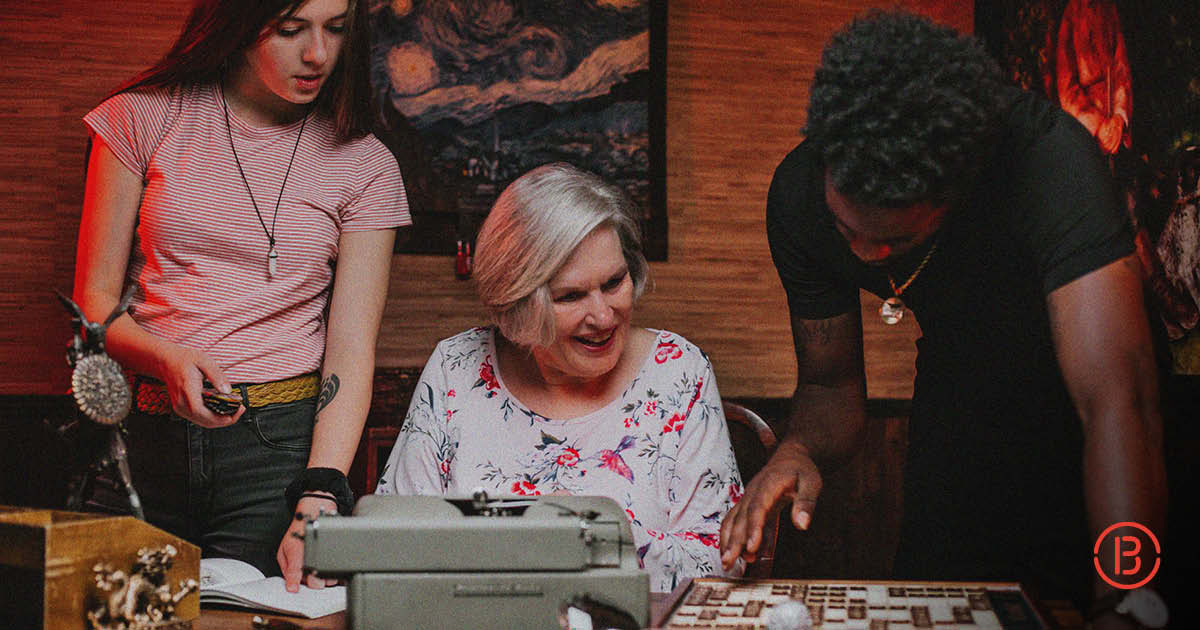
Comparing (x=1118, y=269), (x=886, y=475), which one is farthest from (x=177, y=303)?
(x=886, y=475)

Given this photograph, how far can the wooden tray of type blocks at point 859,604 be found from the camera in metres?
1.35

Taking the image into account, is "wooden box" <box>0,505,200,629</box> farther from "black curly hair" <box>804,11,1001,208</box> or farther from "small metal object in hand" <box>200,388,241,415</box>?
"black curly hair" <box>804,11,1001,208</box>

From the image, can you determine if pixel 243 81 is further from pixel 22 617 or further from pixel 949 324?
pixel 949 324

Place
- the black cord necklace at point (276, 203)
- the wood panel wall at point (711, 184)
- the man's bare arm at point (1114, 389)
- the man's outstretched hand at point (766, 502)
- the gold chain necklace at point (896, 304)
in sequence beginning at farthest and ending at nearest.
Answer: the wood panel wall at point (711, 184) → the black cord necklace at point (276, 203) → the gold chain necklace at point (896, 304) → the man's outstretched hand at point (766, 502) → the man's bare arm at point (1114, 389)

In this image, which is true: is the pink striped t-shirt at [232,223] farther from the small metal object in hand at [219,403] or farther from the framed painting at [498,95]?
the framed painting at [498,95]

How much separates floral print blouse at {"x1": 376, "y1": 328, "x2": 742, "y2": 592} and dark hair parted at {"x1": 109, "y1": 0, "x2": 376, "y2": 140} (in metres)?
0.61

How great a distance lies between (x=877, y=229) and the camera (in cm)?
158

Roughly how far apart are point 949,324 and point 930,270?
0.14 meters

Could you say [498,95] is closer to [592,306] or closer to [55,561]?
[592,306]

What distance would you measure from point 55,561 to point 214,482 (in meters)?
0.74

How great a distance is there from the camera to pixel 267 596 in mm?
1601

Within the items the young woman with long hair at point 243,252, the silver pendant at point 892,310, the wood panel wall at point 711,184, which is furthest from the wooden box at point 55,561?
the wood panel wall at point 711,184

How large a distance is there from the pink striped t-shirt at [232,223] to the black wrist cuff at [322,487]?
326 mm

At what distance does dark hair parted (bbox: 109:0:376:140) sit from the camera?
2.04m
